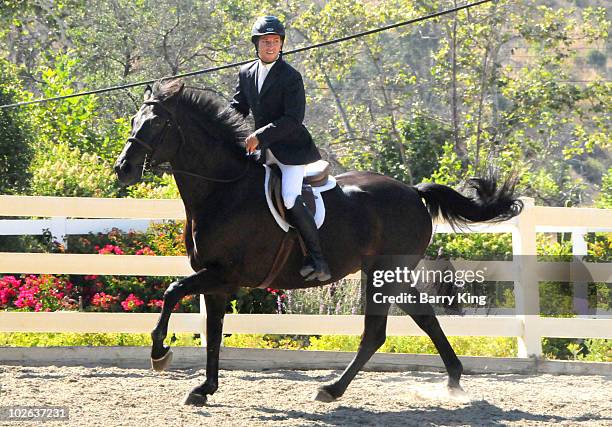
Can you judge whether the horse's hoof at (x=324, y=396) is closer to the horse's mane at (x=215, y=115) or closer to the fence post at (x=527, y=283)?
the horse's mane at (x=215, y=115)

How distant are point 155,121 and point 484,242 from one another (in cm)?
595

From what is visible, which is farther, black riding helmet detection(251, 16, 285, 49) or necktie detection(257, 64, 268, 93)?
necktie detection(257, 64, 268, 93)

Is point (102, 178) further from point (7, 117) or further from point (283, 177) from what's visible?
point (283, 177)

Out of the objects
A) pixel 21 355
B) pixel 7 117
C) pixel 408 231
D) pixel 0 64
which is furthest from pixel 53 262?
pixel 0 64

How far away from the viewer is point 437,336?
6832mm

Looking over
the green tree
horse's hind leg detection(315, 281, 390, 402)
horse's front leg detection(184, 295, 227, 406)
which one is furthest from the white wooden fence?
the green tree

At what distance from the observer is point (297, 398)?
6484 millimetres

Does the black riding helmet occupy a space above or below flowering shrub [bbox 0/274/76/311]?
above

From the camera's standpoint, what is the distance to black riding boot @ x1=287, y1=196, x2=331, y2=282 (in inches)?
240

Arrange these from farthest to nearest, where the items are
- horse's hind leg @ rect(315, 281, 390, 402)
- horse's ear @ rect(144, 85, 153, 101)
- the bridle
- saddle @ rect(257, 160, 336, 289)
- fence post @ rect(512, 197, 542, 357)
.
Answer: fence post @ rect(512, 197, 542, 357) → horse's hind leg @ rect(315, 281, 390, 402) → saddle @ rect(257, 160, 336, 289) → horse's ear @ rect(144, 85, 153, 101) → the bridle

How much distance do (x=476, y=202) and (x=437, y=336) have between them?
1147 millimetres

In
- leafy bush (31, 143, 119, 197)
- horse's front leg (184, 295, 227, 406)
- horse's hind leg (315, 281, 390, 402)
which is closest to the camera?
horse's front leg (184, 295, 227, 406)

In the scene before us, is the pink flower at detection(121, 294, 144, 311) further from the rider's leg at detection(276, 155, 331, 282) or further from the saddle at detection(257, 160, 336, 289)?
the rider's leg at detection(276, 155, 331, 282)

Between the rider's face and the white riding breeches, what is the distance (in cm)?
60
